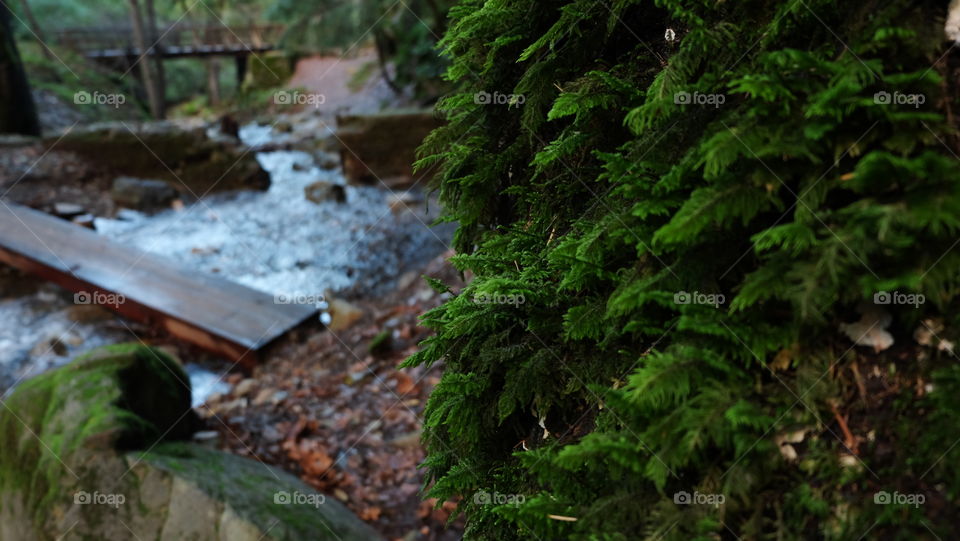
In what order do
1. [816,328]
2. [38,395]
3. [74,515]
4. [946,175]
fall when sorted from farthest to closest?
[38,395] < [74,515] < [816,328] < [946,175]

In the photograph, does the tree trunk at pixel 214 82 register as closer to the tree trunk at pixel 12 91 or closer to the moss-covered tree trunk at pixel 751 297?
the tree trunk at pixel 12 91

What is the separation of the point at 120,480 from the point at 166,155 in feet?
30.8

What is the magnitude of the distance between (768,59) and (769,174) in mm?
187

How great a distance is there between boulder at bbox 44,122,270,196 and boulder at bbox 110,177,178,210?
22.7 inches

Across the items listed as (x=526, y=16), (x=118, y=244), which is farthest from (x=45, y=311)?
(x=526, y=16)

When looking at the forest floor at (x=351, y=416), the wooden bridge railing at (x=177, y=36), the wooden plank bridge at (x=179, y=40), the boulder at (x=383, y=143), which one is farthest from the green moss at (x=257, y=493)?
the wooden bridge railing at (x=177, y=36)

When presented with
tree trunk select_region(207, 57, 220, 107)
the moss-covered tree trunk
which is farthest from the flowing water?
tree trunk select_region(207, 57, 220, 107)

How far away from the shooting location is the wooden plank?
596 centimetres

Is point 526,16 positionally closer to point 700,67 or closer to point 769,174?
point 700,67

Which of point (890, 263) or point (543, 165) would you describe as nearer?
point (890, 263)

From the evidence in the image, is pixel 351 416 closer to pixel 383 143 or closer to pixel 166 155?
pixel 383 143

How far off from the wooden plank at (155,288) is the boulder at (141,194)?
2.14 m

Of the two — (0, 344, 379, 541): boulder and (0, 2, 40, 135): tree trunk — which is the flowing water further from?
(0, 2, 40, 135): tree trunk

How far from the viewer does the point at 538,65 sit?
1473 mm
